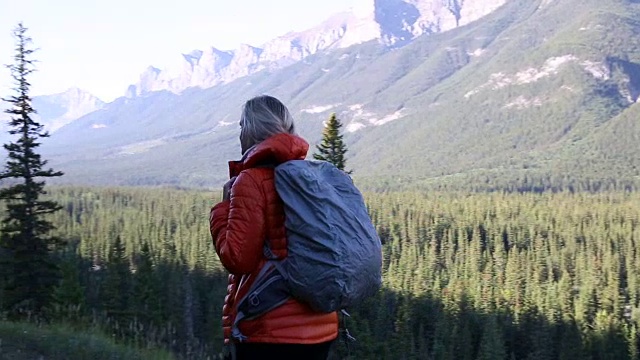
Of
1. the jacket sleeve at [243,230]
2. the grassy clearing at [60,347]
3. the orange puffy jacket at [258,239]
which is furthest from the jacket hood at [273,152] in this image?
the grassy clearing at [60,347]

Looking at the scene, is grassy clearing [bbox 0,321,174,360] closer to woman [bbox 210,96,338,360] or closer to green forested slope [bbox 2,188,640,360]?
green forested slope [bbox 2,188,640,360]

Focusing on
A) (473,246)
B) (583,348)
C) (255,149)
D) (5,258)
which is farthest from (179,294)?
(473,246)

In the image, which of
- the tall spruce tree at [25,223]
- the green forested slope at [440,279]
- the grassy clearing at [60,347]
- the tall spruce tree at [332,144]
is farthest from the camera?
the green forested slope at [440,279]

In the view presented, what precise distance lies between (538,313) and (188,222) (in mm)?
67661

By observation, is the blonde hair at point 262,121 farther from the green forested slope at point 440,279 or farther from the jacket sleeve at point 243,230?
the green forested slope at point 440,279

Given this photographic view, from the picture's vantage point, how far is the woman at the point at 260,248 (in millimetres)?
3531

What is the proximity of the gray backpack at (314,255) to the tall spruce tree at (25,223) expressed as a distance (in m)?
12.6

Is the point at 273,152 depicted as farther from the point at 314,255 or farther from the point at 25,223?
the point at 25,223

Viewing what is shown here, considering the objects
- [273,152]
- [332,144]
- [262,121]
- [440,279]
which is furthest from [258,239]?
[440,279]

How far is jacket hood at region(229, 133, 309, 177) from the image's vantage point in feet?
12.1

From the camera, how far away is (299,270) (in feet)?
11.5

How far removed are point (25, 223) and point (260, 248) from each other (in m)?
13.0

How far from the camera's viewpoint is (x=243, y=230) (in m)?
3.54

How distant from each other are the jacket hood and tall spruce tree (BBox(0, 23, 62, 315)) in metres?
12.4
